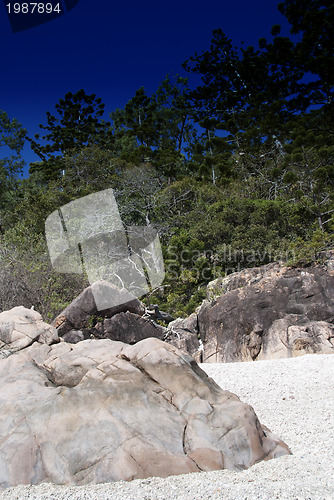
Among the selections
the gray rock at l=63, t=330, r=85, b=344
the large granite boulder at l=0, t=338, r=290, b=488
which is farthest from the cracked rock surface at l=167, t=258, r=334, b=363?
the large granite boulder at l=0, t=338, r=290, b=488

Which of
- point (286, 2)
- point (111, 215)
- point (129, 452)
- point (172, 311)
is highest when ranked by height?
point (286, 2)

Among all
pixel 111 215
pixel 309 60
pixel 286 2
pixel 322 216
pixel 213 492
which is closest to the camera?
pixel 213 492

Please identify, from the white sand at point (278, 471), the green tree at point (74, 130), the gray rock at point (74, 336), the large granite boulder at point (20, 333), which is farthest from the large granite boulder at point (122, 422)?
the green tree at point (74, 130)

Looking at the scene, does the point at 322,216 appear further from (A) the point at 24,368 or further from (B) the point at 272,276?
(A) the point at 24,368

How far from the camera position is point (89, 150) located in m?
20.8

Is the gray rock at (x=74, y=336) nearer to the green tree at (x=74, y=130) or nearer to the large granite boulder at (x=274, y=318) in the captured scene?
the large granite boulder at (x=274, y=318)

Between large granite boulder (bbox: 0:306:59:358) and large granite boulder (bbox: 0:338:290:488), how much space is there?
107 centimetres

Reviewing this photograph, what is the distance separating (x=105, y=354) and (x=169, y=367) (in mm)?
744

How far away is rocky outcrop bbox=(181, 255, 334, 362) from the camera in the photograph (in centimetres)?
732

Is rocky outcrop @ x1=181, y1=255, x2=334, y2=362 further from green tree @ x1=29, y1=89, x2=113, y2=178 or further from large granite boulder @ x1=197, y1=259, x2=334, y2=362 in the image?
green tree @ x1=29, y1=89, x2=113, y2=178

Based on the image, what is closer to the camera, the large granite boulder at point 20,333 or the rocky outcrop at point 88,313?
the large granite boulder at point 20,333

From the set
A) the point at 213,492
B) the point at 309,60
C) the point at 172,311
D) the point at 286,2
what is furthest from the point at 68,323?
the point at 286,2

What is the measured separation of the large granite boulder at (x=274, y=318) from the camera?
24.0 feet

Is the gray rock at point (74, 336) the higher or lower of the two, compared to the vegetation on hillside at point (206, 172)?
lower
